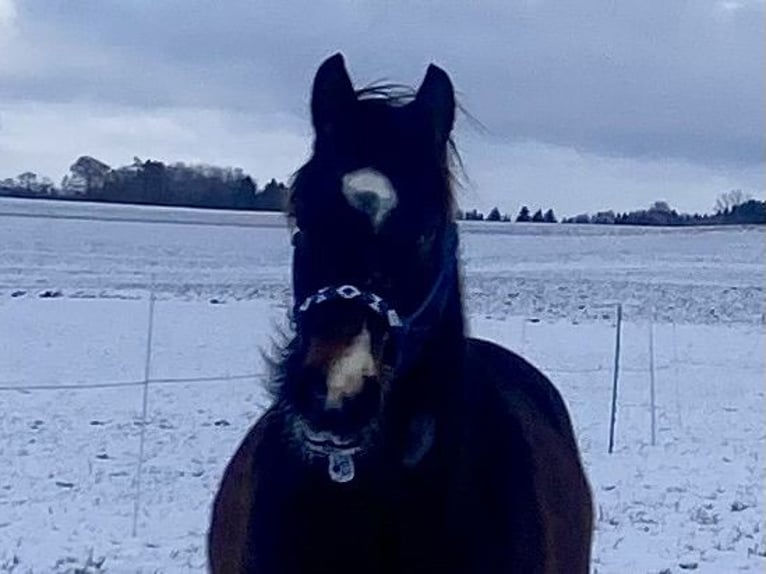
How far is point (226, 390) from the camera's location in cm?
1500

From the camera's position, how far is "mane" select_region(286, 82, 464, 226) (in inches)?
122

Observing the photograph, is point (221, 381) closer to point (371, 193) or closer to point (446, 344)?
point (446, 344)

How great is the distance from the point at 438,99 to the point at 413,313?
20.0 inches

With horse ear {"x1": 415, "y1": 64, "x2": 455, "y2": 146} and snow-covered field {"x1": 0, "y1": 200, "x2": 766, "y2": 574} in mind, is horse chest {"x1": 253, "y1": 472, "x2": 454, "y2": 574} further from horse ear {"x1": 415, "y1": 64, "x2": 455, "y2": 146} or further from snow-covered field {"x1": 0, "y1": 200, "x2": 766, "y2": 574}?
horse ear {"x1": 415, "y1": 64, "x2": 455, "y2": 146}

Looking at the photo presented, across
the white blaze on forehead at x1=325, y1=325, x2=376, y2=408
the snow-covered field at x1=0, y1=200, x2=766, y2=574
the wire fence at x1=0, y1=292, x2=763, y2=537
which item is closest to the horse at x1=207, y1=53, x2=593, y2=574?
the white blaze on forehead at x1=325, y1=325, x2=376, y2=408

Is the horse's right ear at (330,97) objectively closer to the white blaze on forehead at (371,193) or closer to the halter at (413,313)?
the white blaze on forehead at (371,193)

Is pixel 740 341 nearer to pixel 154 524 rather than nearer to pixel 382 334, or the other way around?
pixel 154 524

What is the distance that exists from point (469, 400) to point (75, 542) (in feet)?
18.1

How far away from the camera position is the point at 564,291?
31.0 metres

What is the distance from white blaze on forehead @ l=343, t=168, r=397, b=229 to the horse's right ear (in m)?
0.20

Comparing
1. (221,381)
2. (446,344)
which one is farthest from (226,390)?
(446,344)

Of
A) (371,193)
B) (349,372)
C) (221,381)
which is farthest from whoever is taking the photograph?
(221,381)

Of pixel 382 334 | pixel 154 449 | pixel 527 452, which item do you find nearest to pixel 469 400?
pixel 527 452

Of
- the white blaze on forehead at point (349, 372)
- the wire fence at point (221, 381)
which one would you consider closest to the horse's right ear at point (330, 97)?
the white blaze on forehead at point (349, 372)
